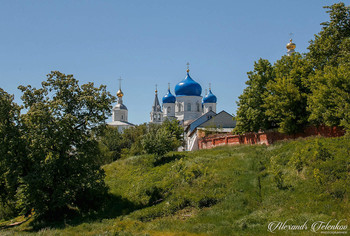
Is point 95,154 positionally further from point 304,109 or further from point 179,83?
point 179,83

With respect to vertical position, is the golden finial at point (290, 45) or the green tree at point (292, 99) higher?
the golden finial at point (290, 45)

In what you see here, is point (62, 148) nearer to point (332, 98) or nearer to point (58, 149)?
point (58, 149)

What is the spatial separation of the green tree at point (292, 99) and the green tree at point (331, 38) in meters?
0.84

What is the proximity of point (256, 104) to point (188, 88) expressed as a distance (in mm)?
37471

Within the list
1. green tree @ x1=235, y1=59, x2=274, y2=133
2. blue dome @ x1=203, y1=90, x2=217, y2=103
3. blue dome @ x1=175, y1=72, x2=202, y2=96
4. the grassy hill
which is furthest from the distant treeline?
blue dome @ x1=203, y1=90, x2=217, y2=103

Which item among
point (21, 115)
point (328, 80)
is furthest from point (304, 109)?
point (21, 115)

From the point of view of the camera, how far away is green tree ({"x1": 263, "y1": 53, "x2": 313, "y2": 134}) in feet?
83.3

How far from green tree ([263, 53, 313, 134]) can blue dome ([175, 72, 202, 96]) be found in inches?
1572

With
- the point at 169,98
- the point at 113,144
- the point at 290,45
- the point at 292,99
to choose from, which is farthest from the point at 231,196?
the point at 169,98

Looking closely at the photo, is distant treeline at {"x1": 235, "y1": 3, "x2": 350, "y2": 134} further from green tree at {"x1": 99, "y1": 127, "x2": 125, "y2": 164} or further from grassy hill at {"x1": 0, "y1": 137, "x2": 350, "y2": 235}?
green tree at {"x1": 99, "y1": 127, "x2": 125, "y2": 164}

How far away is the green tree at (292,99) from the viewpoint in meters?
25.4

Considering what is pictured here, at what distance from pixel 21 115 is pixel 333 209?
1635 centimetres

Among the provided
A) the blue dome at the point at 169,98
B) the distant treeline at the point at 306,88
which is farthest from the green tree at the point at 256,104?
the blue dome at the point at 169,98

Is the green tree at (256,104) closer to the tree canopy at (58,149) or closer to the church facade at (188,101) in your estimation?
the tree canopy at (58,149)
